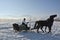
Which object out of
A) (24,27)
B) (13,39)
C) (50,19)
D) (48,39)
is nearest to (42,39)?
(48,39)

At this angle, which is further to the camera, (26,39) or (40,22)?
(40,22)

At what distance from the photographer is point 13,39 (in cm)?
1166

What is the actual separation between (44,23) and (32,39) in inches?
165

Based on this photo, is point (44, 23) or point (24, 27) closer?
point (44, 23)

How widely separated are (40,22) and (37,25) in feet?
2.09

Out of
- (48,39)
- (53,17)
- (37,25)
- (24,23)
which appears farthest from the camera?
(24,23)

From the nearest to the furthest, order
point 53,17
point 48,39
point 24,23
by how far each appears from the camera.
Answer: point 48,39
point 53,17
point 24,23

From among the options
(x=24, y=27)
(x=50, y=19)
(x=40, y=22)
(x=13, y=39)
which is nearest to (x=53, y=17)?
(x=50, y=19)

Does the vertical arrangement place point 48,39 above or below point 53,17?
below

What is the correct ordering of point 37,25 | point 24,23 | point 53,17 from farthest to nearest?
point 24,23, point 37,25, point 53,17

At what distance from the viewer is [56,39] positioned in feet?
37.2

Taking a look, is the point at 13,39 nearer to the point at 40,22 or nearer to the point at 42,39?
the point at 42,39

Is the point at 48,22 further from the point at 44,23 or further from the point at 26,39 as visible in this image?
the point at 26,39

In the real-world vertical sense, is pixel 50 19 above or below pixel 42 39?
above
